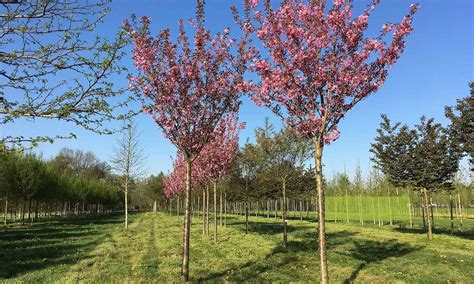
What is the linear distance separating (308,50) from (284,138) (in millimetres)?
9291

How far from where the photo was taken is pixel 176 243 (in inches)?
765

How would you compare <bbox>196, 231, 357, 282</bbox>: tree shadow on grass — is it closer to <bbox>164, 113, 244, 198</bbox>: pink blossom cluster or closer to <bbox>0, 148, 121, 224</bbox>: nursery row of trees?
<bbox>164, 113, 244, 198</bbox>: pink blossom cluster

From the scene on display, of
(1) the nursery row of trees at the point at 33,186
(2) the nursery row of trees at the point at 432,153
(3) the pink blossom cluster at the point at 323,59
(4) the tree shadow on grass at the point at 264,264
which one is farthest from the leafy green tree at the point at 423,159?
(1) the nursery row of trees at the point at 33,186

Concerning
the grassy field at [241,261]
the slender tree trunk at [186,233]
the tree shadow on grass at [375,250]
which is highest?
the slender tree trunk at [186,233]

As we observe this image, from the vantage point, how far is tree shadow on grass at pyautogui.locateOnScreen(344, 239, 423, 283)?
46.7ft

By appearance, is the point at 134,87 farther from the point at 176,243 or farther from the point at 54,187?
the point at 54,187

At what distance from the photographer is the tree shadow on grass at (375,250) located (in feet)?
46.7

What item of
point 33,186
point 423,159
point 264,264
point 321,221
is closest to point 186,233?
point 264,264

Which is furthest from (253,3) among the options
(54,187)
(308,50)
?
(54,187)

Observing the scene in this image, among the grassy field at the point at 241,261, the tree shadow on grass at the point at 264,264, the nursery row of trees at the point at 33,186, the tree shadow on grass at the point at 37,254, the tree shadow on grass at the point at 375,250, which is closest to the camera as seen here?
the tree shadow on grass at the point at 264,264

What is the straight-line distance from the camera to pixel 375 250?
674 inches

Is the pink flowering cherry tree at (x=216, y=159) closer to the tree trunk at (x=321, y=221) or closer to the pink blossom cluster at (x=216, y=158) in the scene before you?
the pink blossom cluster at (x=216, y=158)

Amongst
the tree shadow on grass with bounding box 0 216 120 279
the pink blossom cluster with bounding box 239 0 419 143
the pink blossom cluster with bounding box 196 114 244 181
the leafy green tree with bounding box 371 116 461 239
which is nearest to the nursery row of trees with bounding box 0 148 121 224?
the tree shadow on grass with bounding box 0 216 120 279

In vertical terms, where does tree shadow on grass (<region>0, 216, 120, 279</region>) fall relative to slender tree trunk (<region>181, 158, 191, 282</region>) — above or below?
below
